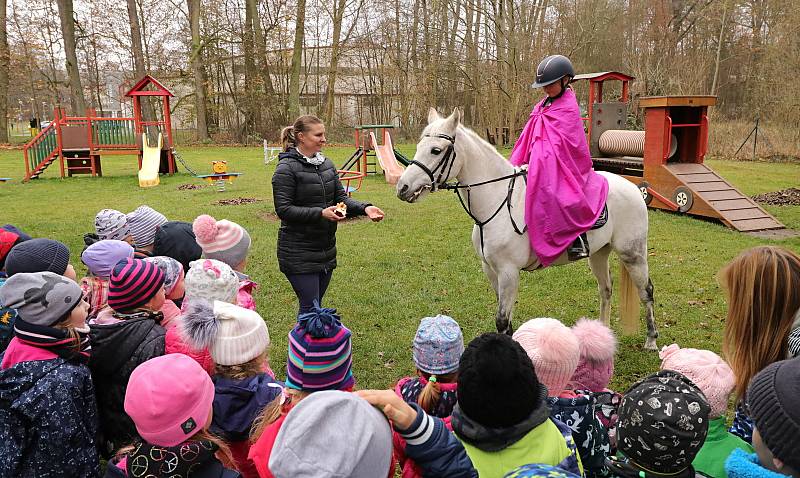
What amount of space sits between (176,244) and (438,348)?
2.51m

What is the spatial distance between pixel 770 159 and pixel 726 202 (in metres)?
12.3

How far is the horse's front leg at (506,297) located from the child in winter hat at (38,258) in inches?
117

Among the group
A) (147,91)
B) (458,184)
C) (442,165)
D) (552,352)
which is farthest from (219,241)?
(147,91)

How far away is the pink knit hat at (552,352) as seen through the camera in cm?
218

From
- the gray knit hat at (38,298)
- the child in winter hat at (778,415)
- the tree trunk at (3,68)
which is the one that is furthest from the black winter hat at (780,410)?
the tree trunk at (3,68)

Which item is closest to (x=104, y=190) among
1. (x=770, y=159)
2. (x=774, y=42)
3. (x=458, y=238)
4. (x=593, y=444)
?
(x=458, y=238)

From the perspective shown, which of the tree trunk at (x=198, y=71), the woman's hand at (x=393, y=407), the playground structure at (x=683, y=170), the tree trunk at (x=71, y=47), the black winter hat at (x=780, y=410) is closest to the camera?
the black winter hat at (x=780, y=410)

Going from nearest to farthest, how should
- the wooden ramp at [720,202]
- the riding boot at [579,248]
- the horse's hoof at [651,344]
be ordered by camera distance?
the riding boot at [579,248], the horse's hoof at [651,344], the wooden ramp at [720,202]

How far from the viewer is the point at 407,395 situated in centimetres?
236

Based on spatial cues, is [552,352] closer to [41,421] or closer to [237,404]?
[237,404]

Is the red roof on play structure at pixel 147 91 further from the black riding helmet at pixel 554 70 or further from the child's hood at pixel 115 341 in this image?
the child's hood at pixel 115 341

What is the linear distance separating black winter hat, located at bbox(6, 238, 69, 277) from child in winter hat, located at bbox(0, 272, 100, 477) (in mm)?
677

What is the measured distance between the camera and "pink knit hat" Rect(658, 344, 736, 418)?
219cm

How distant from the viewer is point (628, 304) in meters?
5.23
